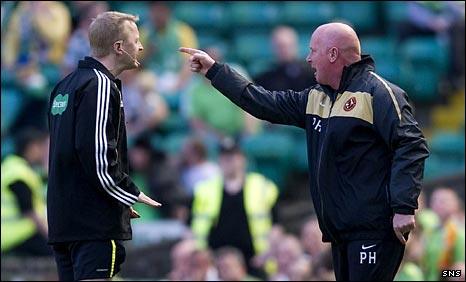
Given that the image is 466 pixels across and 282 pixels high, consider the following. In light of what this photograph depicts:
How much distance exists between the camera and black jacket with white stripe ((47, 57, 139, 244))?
5.83m

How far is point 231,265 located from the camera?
1022cm

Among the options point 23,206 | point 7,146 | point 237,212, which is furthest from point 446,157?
point 7,146

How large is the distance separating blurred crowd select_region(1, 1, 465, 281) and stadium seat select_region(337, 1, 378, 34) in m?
0.33

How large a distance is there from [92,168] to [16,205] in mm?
4623

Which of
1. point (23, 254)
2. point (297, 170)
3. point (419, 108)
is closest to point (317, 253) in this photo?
point (297, 170)

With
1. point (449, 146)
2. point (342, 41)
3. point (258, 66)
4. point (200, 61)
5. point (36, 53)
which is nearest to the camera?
point (342, 41)

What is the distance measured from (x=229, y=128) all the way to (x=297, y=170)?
71cm

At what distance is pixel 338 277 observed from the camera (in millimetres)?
6254

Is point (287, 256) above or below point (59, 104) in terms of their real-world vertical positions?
below

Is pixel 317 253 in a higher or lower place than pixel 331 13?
lower

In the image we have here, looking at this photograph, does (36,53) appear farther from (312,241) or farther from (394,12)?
(394,12)

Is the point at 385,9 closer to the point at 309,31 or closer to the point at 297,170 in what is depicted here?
the point at 309,31

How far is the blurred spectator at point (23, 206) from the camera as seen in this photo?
1029 cm

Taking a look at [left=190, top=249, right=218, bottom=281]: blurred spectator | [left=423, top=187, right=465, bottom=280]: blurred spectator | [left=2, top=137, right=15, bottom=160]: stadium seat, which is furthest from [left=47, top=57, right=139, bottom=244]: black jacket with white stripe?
[left=2, top=137, right=15, bottom=160]: stadium seat
